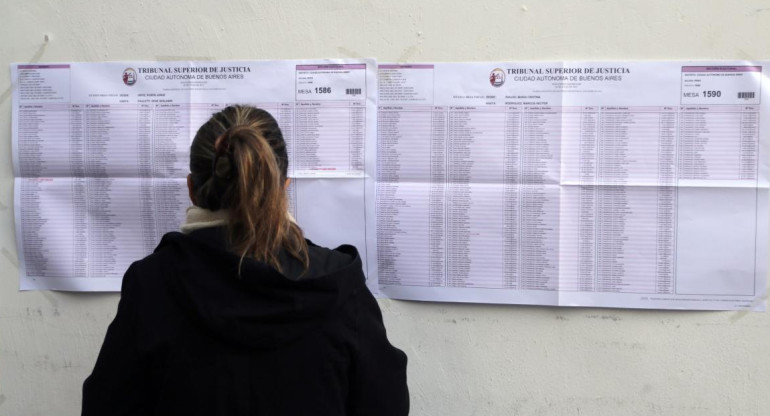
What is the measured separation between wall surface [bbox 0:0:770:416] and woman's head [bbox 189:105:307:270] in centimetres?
67

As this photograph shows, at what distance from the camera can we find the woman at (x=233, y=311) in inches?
45.9

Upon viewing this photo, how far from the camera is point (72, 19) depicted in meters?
1.90

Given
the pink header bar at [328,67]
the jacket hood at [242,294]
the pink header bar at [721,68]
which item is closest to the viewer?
the jacket hood at [242,294]

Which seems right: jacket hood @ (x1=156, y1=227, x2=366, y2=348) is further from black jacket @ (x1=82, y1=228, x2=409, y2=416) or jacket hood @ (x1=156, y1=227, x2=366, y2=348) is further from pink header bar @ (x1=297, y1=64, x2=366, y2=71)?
pink header bar @ (x1=297, y1=64, x2=366, y2=71)

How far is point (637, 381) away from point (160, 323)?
4.35 ft

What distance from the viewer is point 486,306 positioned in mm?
1820

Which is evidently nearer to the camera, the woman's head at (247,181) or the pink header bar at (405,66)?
the woman's head at (247,181)

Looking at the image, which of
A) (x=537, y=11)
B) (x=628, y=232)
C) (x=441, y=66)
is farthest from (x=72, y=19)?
(x=628, y=232)

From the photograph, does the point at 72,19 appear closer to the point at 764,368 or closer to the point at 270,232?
the point at 270,232

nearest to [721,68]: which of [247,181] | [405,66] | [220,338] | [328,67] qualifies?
[405,66]

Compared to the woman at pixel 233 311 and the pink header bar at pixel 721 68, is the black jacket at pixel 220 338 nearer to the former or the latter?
the woman at pixel 233 311

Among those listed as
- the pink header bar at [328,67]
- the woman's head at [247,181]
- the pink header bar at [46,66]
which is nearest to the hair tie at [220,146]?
the woman's head at [247,181]

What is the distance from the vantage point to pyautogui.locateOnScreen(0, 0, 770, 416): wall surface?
1.74m

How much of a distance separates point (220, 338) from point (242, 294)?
0.31ft
